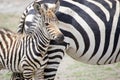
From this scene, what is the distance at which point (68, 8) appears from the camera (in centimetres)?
629

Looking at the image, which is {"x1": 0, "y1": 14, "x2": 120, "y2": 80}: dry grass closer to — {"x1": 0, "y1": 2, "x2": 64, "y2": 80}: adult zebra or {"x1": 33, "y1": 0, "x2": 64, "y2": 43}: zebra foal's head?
{"x1": 0, "y1": 2, "x2": 64, "y2": 80}: adult zebra

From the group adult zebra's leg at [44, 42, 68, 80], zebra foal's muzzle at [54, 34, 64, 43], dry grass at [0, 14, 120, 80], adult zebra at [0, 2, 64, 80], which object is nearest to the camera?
zebra foal's muzzle at [54, 34, 64, 43]

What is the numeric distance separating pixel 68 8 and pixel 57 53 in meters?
→ 0.64

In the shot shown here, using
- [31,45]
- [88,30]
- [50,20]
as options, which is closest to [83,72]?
[88,30]

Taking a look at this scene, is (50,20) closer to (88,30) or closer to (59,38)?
(59,38)

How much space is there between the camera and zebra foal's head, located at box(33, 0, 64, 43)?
5.70m

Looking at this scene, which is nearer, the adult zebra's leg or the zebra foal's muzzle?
the zebra foal's muzzle

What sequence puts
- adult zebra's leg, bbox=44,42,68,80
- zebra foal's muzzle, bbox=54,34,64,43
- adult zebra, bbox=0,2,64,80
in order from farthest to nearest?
adult zebra's leg, bbox=44,42,68,80
adult zebra, bbox=0,2,64,80
zebra foal's muzzle, bbox=54,34,64,43

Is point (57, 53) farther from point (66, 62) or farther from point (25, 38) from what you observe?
point (66, 62)

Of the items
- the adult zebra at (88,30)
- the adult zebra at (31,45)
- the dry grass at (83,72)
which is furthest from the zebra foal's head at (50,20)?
the dry grass at (83,72)

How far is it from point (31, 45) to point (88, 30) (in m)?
0.83

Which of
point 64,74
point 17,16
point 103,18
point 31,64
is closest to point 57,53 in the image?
point 31,64

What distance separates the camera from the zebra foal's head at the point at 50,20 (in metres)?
5.70

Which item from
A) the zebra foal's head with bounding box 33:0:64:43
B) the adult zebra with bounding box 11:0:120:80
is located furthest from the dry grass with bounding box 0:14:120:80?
the zebra foal's head with bounding box 33:0:64:43
